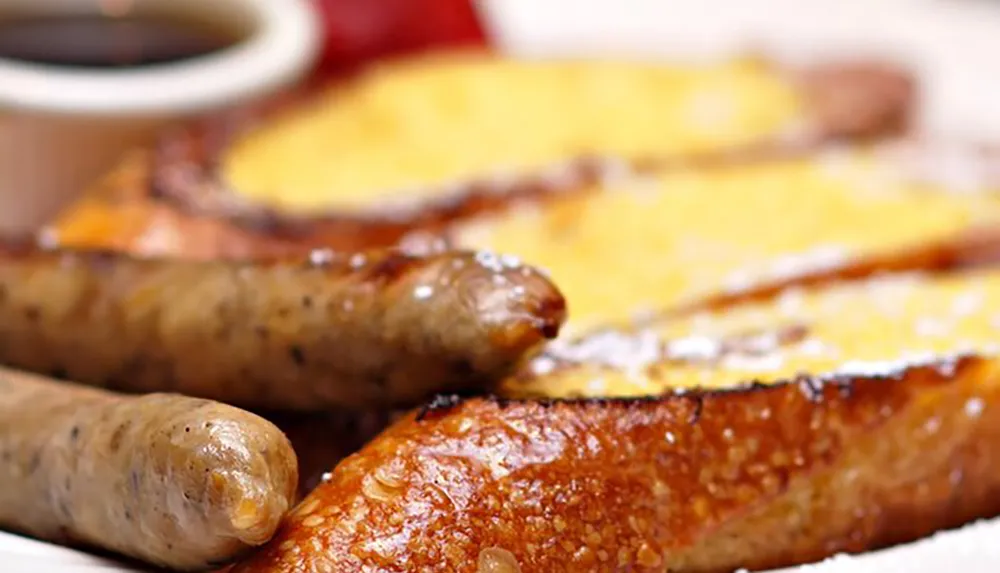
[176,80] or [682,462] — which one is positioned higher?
[176,80]

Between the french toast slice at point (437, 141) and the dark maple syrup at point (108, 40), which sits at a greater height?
the dark maple syrup at point (108, 40)

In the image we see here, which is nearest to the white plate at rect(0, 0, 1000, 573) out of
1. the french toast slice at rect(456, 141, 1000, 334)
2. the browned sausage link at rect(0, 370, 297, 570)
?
the french toast slice at rect(456, 141, 1000, 334)

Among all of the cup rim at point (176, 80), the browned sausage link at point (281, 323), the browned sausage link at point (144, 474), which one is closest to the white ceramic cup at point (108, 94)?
the cup rim at point (176, 80)

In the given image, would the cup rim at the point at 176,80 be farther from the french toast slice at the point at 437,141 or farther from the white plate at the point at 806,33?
the white plate at the point at 806,33

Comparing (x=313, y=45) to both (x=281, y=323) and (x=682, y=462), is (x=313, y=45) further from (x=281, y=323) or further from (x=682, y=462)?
(x=682, y=462)

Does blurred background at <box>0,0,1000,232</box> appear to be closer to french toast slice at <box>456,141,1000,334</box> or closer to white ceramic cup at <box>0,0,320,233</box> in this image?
white ceramic cup at <box>0,0,320,233</box>

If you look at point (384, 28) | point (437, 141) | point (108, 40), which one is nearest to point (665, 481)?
point (437, 141)
